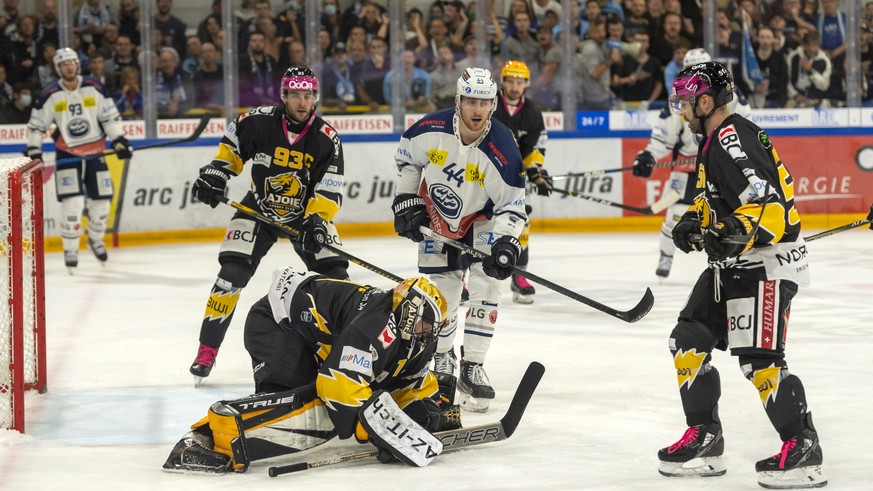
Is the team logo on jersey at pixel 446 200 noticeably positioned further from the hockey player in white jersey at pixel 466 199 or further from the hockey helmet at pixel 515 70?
the hockey helmet at pixel 515 70

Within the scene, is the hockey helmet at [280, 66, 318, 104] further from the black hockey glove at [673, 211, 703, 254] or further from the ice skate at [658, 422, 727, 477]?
the ice skate at [658, 422, 727, 477]

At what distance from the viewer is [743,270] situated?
12.2 ft

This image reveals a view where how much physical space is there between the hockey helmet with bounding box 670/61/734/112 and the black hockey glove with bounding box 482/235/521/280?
2.99 feet

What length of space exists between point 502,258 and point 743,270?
3.17 feet

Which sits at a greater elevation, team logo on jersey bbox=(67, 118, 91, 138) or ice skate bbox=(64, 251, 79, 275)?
team logo on jersey bbox=(67, 118, 91, 138)

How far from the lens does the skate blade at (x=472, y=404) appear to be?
4781 mm

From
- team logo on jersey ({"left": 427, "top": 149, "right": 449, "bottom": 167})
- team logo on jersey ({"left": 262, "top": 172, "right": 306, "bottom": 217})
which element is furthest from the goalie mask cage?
team logo on jersey ({"left": 427, "top": 149, "right": 449, "bottom": 167})

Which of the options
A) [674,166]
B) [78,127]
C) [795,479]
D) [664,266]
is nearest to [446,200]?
[795,479]

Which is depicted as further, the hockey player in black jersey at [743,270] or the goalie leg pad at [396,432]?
the goalie leg pad at [396,432]

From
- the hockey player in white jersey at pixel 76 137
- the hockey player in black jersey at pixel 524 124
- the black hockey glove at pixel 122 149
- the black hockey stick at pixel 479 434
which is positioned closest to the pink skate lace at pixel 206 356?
the black hockey stick at pixel 479 434

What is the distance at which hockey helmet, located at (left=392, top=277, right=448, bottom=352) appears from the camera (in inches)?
153

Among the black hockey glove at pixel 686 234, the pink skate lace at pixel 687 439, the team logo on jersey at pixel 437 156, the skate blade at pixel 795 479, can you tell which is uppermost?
the team logo on jersey at pixel 437 156

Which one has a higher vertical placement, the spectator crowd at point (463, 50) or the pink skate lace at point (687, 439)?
the spectator crowd at point (463, 50)

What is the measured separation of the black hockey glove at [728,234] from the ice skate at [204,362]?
238 cm
